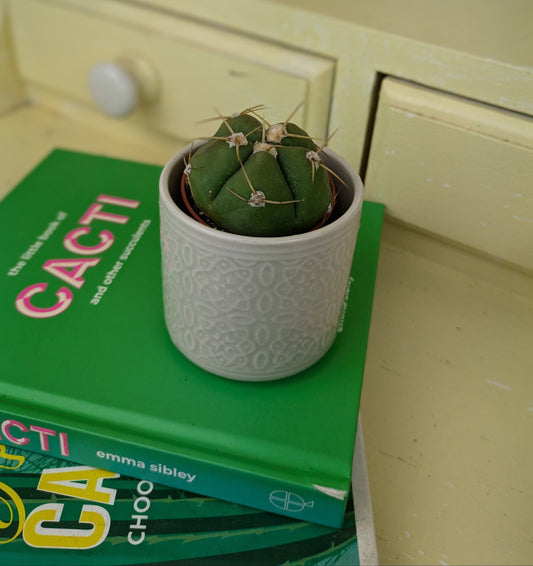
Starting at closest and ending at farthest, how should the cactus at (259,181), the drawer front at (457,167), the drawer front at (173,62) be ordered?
the cactus at (259,181), the drawer front at (457,167), the drawer front at (173,62)

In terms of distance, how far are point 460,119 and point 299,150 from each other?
245mm

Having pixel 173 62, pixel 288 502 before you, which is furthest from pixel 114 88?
pixel 288 502

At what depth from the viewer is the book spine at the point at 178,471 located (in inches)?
17.4

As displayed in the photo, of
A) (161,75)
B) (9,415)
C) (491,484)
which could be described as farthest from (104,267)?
(491,484)

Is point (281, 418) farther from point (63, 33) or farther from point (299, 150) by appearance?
point (63, 33)

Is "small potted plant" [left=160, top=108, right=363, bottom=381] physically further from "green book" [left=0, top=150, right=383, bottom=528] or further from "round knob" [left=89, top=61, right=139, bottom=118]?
"round knob" [left=89, top=61, right=139, bottom=118]

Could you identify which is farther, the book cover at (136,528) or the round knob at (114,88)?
the round knob at (114,88)

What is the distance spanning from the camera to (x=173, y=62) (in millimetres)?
745

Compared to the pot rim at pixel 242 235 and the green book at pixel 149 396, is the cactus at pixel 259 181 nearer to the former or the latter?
the pot rim at pixel 242 235

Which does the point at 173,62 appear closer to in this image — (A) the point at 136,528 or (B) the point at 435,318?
(B) the point at 435,318


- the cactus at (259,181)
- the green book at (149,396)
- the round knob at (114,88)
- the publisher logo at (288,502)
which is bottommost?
the publisher logo at (288,502)

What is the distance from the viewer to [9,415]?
0.48 m

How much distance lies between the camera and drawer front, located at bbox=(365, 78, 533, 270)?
0.57 meters

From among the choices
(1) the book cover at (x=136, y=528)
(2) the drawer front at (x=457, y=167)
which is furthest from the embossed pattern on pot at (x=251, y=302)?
(2) the drawer front at (x=457, y=167)
